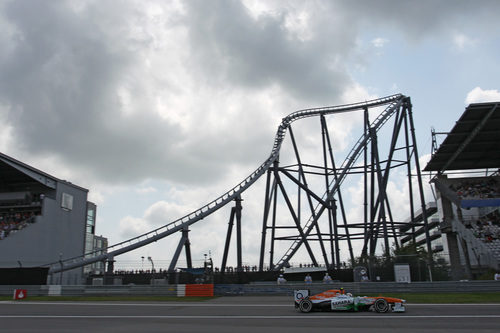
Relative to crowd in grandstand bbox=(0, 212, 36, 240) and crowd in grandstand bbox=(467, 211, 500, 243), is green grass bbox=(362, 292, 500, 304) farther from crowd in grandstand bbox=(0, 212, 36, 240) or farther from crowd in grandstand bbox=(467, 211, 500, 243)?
crowd in grandstand bbox=(0, 212, 36, 240)

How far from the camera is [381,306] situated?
1382cm

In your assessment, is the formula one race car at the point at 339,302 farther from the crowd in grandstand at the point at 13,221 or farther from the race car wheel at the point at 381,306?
the crowd in grandstand at the point at 13,221

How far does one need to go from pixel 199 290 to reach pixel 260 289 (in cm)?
338

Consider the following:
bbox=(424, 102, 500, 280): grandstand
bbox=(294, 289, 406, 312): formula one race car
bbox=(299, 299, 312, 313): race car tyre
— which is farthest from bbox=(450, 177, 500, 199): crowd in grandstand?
bbox=(299, 299, 312, 313): race car tyre

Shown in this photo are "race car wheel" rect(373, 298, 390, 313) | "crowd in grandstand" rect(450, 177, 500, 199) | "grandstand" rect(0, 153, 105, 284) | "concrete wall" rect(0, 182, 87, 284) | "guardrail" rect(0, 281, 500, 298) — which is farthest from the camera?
"crowd in grandstand" rect(450, 177, 500, 199)

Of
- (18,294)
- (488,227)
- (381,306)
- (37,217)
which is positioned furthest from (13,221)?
(488,227)

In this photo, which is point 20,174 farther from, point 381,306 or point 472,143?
point 472,143

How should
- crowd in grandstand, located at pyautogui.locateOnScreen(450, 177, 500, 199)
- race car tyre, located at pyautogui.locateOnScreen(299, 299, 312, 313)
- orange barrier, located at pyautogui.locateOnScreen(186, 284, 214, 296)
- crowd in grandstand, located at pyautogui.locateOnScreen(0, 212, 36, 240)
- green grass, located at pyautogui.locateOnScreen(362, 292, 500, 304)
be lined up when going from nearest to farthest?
race car tyre, located at pyautogui.locateOnScreen(299, 299, 312, 313) → green grass, located at pyautogui.locateOnScreen(362, 292, 500, 304) → orange barrier, located at pyautogui.locateOnScreen(186, 284, 214, 296) → crowd in grandstand, located at pyautogui.locateOnScreen(0, 212, 36, 240) → crowd in grandstand, located at pyautogui.locateOnScreen(450, 177, 500, 199)

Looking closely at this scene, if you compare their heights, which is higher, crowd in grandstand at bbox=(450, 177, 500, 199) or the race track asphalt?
crowd in grandstand at bbox=(450, 177, 500, 199)

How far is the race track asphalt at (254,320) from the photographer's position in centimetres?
1078

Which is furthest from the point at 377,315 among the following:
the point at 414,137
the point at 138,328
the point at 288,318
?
the point at 414,137

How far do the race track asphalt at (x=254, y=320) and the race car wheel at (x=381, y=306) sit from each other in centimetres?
27

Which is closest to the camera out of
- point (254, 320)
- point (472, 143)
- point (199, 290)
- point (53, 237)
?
point (254, 320)

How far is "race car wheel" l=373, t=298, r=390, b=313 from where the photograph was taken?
13766 millimetres
